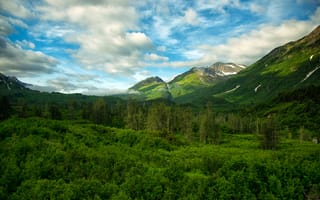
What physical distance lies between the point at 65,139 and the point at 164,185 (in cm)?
3319

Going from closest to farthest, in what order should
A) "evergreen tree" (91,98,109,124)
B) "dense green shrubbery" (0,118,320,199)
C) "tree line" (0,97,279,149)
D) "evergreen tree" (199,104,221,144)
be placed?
"dense green shrubbery" (0,118,320,199)
"tree line" (0,97,279,149)
"evergreen tree" (199,104,221,144)
"evergreen tree" (91,98,109,124)

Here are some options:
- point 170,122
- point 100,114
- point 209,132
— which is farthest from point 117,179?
point 100,114

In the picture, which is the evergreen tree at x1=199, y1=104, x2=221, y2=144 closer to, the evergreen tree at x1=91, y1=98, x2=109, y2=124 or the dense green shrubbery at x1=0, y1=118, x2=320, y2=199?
the evergreen tree at x1=91, y1=98, x2=109, y2=124

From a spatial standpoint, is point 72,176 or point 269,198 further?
point 72,176

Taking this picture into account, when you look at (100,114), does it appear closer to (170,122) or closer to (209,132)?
(170,122)

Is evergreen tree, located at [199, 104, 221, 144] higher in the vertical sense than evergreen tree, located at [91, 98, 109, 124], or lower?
lower

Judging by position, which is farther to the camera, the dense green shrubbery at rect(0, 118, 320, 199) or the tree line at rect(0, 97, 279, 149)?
the tree line at rect(0, 97, 279, 149)

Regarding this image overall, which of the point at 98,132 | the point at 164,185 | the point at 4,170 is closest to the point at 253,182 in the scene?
the point at 164,185

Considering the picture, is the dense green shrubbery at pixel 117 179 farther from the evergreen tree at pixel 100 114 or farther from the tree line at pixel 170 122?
the evergreen tree at pixel 100 114

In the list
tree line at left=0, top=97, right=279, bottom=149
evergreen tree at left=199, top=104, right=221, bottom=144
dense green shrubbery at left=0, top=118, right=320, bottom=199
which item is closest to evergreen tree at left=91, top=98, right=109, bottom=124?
tree line at left=0, top=97, right=279, bottom=149

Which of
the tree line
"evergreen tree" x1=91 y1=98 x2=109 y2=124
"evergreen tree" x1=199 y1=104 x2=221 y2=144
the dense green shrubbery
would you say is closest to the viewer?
the dense green shrubbery

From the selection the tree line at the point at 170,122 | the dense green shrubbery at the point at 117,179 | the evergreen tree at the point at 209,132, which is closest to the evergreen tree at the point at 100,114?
the tree line at the point at 170,122

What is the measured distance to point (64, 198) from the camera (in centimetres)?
3056

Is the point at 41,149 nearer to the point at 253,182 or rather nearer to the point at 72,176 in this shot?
the point at 72,176
